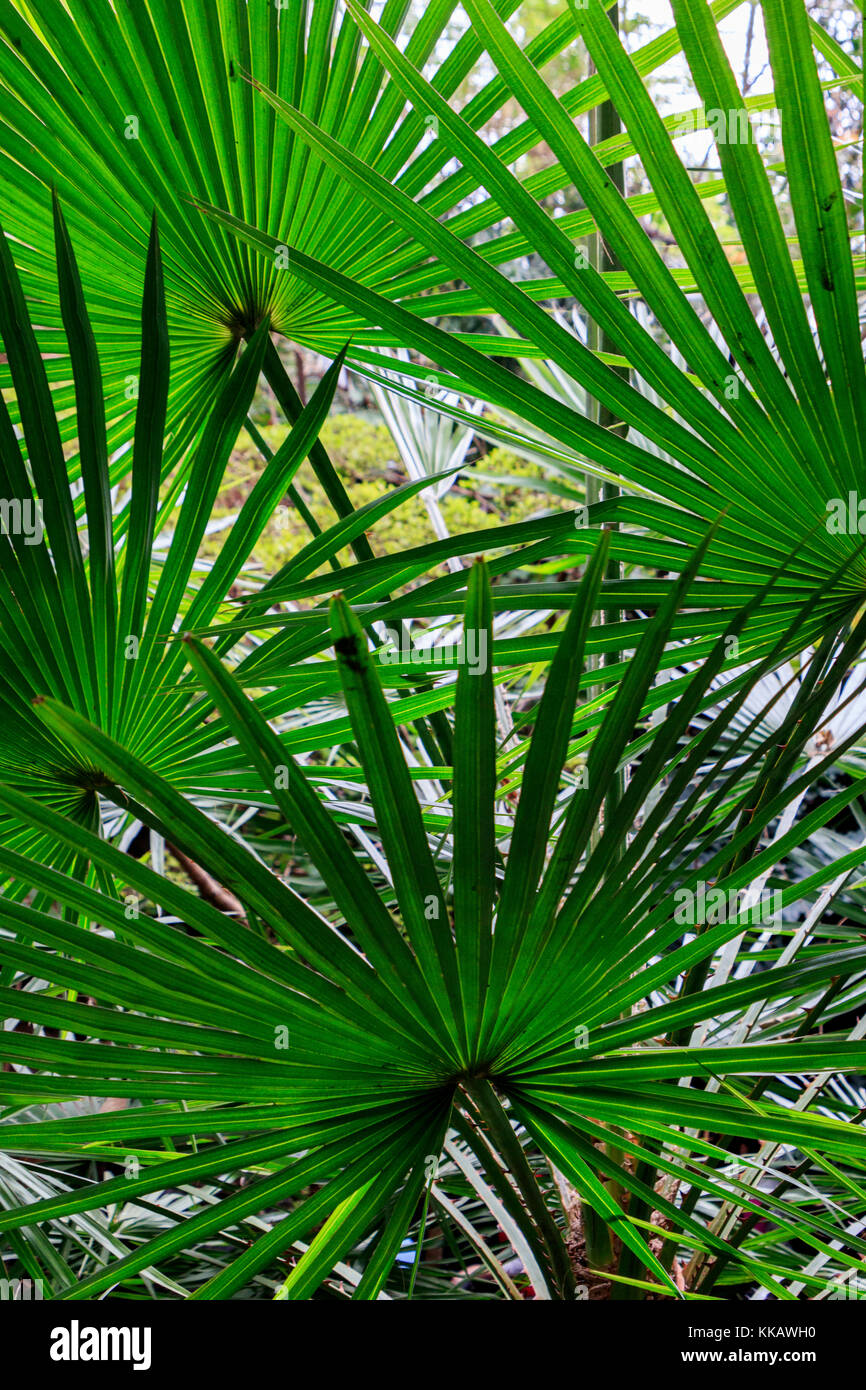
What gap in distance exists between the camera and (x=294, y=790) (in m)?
0.46

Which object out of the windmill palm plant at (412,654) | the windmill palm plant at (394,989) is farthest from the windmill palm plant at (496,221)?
the windmill palm plant at (394,989)

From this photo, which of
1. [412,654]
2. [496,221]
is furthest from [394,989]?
[496,221]

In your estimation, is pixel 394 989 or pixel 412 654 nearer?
pixel 394 989

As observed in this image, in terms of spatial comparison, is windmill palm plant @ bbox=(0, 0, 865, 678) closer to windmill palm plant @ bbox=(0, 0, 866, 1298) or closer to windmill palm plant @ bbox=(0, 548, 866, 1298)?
windmill palm plant @ bbox=(0, 0, 866, 1298)

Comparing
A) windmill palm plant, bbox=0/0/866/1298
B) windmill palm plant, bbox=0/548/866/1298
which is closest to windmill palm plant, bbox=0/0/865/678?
windmill palm plant, bbox=0/0/866/1298

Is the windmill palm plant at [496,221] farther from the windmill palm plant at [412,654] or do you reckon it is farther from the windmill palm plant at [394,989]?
the windmill palm plant at [394,989]

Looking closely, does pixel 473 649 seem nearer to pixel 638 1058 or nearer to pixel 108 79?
pixel 638 1058

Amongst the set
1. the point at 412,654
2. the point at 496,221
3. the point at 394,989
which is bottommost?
the point at 394,989

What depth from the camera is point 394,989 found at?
510mm

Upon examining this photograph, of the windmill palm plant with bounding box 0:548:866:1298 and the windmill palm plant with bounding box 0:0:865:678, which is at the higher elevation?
the windmill palm plant with bounding box 0:0:865:678

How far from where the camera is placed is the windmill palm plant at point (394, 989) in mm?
465

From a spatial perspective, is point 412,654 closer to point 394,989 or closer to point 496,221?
point 394,989

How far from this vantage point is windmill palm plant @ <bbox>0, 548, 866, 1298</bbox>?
1.53 feet

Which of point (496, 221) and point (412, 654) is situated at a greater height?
point (496, 221)
